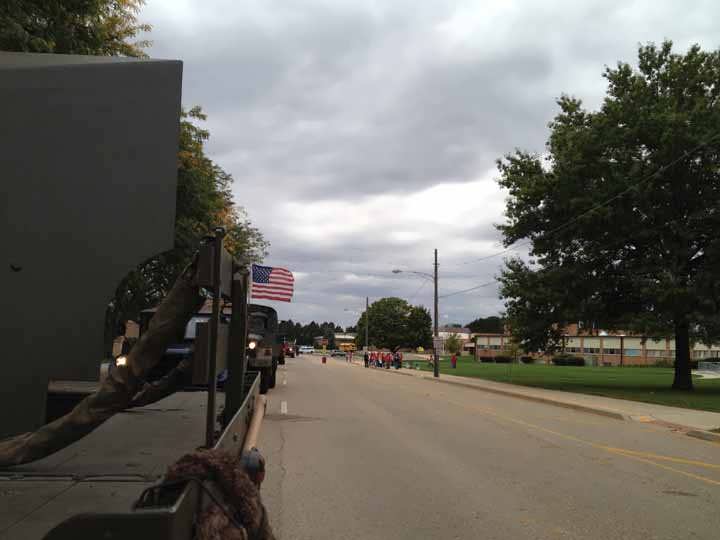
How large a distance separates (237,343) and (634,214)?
25557 millimetres

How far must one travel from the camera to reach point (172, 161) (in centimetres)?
351

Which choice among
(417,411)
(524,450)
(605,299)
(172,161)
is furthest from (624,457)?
(605,299)

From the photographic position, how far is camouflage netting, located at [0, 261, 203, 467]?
9.58 ft

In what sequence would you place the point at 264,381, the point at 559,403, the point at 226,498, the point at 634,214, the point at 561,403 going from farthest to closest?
1. the point at 634,214
2. the point at 559,403
3. the point at 561,403
4. the point at 264,381
5. the point at 226,498

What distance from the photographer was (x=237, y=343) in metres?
3.73

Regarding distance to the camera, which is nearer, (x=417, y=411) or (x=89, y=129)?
(x=89, y=129)

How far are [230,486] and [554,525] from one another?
4.05m

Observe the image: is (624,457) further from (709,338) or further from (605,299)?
(605,299)

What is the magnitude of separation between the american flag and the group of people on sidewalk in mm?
27850

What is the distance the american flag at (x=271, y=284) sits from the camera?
27172 mm

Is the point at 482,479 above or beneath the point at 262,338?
beneath

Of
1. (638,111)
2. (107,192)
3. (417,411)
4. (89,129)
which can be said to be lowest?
(417,411)

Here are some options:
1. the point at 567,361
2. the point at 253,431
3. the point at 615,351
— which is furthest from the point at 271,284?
the point at 615,351

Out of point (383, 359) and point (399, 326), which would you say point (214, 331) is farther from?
point (399, 326)
